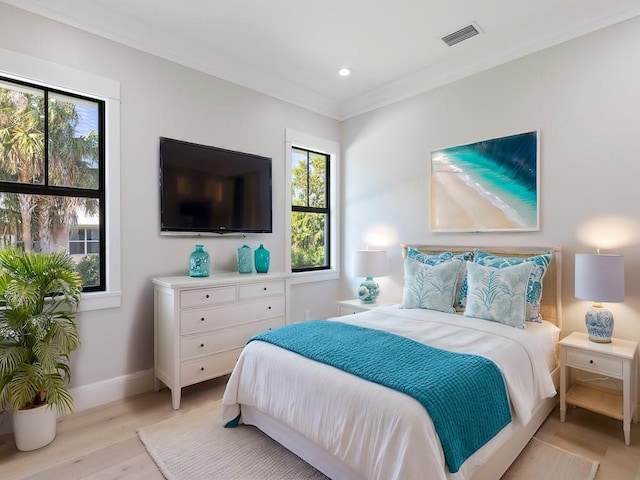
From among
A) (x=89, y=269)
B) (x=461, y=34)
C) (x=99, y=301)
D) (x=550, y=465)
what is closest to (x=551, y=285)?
(x=550, y=465)

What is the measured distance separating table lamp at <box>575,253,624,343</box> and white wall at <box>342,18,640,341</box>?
25cm

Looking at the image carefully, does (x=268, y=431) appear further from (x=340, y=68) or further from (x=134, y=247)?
(x=340, y=68)

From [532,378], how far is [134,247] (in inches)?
115

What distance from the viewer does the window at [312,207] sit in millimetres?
4070

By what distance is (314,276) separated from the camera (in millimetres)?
4168

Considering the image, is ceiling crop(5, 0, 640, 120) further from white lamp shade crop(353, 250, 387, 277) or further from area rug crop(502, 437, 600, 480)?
area rug crop(502, 437, 600, 480)

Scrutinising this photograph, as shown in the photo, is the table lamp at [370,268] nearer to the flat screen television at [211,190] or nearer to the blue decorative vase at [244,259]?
the flat screen television at [211,190]

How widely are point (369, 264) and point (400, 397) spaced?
2.25m

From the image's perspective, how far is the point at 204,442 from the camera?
215 cm

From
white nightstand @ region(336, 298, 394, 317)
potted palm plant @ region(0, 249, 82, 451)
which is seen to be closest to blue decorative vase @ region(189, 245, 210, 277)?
potted palm plant @ region(0, 249, 82, 451)

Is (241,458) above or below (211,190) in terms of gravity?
below

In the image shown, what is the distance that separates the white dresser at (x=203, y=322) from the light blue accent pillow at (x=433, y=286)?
1231mm

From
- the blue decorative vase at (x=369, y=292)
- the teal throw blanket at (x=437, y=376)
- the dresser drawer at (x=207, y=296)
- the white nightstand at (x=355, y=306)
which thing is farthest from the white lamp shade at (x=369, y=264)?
the teal throw blanket at (x=437, y=376)

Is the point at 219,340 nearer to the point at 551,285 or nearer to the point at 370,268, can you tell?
the point at 370,268
